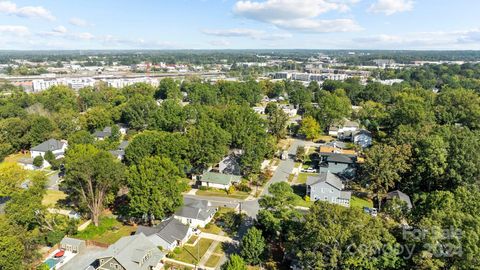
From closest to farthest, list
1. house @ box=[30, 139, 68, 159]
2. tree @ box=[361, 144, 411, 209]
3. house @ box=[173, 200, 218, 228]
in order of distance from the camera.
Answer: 1. house @ box=[173, 200, 218, 228]
2. tree @ box=[361, 144, 411, 209]
3. house @ box=[30, 139, 68, 159]

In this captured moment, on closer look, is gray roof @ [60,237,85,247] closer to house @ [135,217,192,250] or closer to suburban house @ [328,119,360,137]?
house @ [135,217,192,250]

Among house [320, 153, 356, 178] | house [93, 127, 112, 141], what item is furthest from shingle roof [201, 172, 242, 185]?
house [93, 127, 112, 141]

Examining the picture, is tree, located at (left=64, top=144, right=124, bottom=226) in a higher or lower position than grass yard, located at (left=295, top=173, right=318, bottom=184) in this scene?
higher

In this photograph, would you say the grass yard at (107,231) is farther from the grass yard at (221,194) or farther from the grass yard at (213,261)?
the grass yard at (221,194)

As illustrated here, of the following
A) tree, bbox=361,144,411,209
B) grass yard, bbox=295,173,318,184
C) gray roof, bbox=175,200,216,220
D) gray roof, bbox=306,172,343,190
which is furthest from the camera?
grass yard, bbox=295,173,318,184

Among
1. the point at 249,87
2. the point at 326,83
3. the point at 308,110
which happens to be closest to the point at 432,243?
the point at 308,110

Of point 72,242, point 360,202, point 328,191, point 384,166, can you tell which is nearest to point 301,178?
point 328,191

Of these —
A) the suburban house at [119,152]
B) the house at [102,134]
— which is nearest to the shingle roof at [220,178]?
the suburban house at [119,152]
